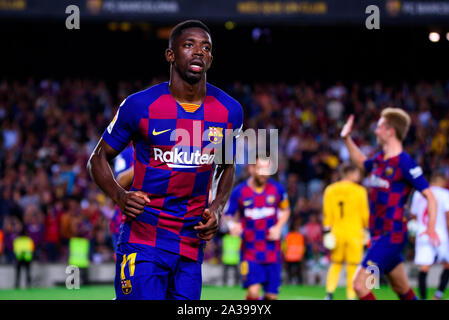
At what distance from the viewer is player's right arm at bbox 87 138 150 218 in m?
4.33

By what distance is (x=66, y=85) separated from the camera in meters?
21.9

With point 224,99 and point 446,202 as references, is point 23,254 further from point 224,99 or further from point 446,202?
point 224,99

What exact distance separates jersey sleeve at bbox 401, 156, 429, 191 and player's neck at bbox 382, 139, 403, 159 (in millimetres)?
210

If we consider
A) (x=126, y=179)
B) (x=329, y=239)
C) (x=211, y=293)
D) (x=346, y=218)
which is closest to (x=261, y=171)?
(x=329, y=239)

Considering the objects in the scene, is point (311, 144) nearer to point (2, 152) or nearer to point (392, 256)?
point (2, 152)

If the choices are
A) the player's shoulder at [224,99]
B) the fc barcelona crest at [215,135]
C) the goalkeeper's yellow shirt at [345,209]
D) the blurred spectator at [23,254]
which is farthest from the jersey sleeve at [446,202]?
the blurred spectator at [23,254]

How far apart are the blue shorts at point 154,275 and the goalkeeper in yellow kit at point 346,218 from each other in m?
7.69

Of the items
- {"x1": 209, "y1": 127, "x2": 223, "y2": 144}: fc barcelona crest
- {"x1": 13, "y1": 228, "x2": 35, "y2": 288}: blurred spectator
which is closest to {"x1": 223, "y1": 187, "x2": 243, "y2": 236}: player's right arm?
{"x1": 209, "y1": 127, "x2": 223, "y2": 144}: fc barcelona crest

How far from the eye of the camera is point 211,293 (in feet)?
45.8

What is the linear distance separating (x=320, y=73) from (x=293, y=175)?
7.20 m

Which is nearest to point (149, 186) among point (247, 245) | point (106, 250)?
point (247, 245)

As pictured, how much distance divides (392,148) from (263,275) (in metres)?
2.87

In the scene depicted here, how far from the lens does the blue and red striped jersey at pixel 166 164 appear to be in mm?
4477

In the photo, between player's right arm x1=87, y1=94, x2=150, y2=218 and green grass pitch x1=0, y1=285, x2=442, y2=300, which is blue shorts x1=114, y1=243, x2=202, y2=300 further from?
green grass pitch x1=0, y1=285, x2=442, y2=300
